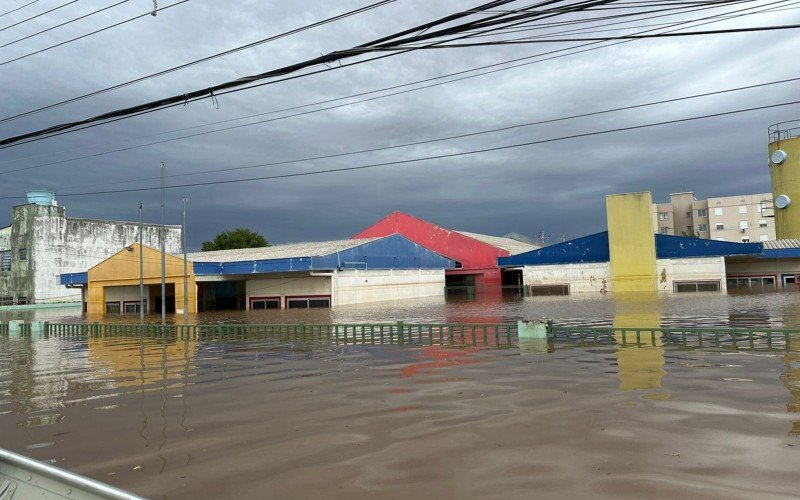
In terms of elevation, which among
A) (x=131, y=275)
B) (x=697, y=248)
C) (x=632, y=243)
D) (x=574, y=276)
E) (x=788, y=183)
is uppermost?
(x=788, y=183)

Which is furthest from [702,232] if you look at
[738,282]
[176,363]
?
[176,363]

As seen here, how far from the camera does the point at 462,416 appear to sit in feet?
23.9

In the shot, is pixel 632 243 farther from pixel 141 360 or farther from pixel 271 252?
pixel 141 360

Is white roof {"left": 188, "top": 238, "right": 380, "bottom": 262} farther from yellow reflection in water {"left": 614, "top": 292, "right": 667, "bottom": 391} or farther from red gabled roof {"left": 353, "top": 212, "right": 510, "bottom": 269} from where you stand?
yellow reflection in water {"left": 614, "top": 292, "right": 667, "bottom": 391}

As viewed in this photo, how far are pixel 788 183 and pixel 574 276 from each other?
930 inches

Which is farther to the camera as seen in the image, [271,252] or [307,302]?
[271,252]

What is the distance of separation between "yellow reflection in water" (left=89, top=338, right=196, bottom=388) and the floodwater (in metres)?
0.14

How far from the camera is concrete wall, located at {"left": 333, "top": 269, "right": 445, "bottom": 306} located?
40938 millimetres

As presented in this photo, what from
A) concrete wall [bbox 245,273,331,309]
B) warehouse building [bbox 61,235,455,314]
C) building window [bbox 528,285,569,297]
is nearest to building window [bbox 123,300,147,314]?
warehouse building [bbox 61,235,455,314]

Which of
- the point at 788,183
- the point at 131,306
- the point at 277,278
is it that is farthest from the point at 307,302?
the point at 788,183

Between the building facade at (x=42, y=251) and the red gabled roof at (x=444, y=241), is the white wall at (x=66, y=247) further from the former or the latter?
the red gabled roof at (x=444, y=241)

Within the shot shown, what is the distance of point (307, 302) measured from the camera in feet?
133

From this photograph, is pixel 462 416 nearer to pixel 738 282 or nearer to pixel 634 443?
pixel 634 443

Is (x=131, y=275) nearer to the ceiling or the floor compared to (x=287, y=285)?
nearer to the ceiling
